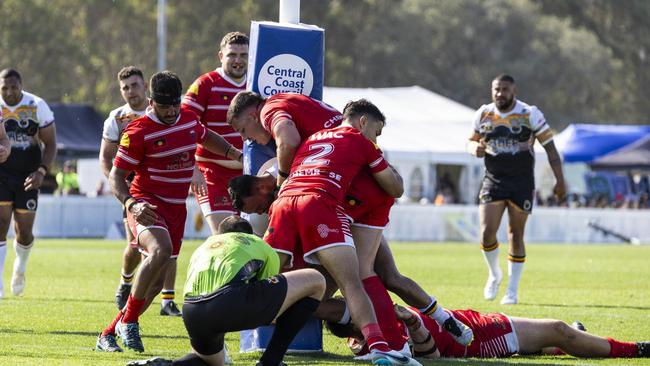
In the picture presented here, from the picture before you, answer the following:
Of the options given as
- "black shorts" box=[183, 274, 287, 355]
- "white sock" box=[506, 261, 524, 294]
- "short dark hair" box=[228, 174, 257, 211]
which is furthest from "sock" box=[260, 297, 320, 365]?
"white sock" box=[506, 261, 524, 294]

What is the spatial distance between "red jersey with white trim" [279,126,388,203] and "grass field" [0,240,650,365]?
4.15 feet

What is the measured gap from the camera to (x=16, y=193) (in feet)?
47.4

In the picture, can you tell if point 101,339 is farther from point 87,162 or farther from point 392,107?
point 87,162

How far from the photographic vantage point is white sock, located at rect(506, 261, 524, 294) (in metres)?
14.6

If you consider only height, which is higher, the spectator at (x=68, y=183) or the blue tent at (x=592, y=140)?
the blue tent at (x=592, y=140)

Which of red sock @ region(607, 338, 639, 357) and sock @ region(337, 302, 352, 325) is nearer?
sock @ region(337, 302, 352, 325)

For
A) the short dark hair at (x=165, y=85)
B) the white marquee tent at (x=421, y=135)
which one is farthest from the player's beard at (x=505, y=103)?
the white marquee tent at (x=421, y=135)

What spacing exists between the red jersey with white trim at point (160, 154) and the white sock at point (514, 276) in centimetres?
551

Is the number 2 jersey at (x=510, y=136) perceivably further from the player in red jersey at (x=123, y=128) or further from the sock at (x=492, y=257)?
the player in red jersey at (x=123, y=128)

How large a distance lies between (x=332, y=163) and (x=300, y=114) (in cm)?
68

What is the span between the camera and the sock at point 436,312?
9.12 m

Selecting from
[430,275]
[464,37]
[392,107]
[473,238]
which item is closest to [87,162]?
[392,107]

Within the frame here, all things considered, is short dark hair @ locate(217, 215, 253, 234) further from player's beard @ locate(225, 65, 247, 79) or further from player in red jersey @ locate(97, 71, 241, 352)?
player's beard @ locate(225, 65, 247, 79)

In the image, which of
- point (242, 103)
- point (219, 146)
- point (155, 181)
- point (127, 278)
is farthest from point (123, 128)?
point (242, 103)
